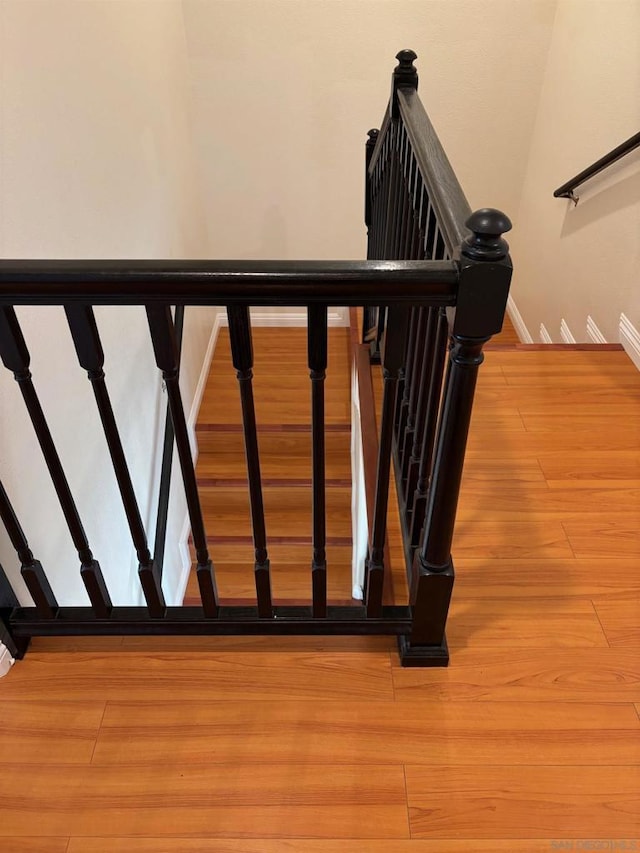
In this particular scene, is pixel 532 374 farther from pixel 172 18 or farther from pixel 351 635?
pixel 172 18

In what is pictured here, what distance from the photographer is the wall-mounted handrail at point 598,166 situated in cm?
251

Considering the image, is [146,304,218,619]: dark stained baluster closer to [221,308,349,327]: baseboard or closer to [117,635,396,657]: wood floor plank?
[117,635,396,657]: wood floor plank

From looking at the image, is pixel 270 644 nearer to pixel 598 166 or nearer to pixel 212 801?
pixel 212 801

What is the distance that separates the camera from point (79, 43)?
7.11 ft

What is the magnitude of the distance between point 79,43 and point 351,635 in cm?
216

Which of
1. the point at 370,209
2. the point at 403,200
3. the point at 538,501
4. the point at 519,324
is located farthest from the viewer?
the point at 519,324

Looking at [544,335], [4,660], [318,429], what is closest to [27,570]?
[4,660]

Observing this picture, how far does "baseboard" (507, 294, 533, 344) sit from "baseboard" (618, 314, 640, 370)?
139 cm

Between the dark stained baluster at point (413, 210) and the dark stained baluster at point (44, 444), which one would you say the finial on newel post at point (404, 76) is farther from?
the dark stained baluster at point (44, 444)

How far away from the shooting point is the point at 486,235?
88cm

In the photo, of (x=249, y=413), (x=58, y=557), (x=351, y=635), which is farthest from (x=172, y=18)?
(x=351, y=635)

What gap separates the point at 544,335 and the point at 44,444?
131 inches

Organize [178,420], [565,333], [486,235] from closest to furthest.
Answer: [486,235] < [178,420] < [565,333]

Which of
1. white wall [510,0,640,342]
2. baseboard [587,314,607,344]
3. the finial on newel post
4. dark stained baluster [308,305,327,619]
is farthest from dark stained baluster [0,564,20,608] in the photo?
baseboard [587,314,607,344]
